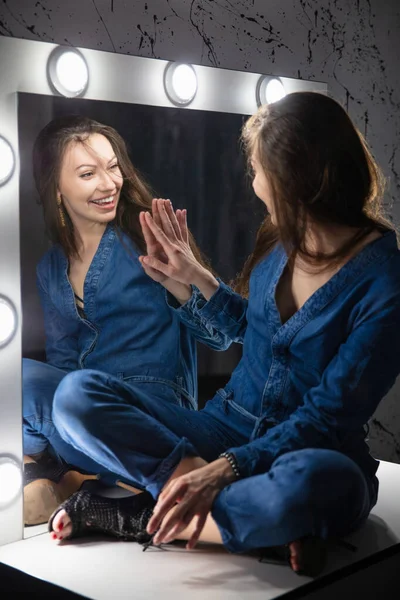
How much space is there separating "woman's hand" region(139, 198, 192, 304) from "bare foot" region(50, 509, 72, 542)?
1.29 ft

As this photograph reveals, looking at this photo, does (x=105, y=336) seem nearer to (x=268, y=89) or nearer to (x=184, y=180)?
(x=184, y=180)

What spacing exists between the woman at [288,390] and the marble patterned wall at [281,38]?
0.87ft

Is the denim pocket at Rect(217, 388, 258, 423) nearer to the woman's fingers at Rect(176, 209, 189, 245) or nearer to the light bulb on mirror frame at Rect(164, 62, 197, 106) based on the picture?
the woman's fingers at Rect(176, 209, 189, 245)

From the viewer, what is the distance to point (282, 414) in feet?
4.36

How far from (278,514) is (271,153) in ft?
1.73

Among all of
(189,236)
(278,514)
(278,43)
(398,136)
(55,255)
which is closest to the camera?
(278,514)

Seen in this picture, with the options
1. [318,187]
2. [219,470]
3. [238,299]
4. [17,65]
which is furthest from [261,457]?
[17,65]

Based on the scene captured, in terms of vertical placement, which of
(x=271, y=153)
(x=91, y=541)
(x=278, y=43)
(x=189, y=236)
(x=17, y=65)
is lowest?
(x=91, y=541)

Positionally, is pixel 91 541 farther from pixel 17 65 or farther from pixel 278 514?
pixel 17 65

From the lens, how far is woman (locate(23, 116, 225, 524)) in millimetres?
1315

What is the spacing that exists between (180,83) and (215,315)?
0.40m

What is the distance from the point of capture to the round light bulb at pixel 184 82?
1.43 m

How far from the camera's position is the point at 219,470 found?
48.6 inches

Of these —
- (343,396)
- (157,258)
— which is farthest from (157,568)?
(157,258)
